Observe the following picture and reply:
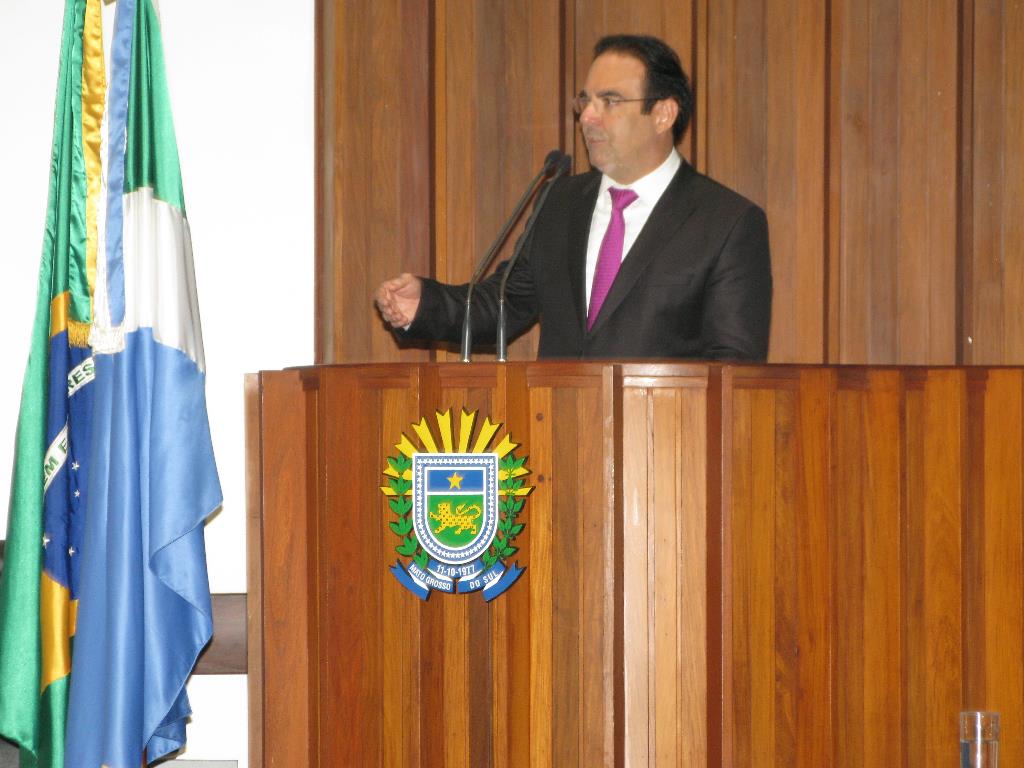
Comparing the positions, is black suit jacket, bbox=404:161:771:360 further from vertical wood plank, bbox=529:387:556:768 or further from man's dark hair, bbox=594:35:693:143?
vertical wood plank, bbox=529:387:556:768

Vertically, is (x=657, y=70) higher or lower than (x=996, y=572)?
higher

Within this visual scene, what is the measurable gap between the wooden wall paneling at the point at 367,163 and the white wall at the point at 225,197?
66mm

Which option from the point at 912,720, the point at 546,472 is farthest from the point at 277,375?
the point at 912,720

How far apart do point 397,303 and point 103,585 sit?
3.04ft

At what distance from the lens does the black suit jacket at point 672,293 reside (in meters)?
2.98

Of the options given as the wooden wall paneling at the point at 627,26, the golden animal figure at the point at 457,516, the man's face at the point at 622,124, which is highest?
the wooden wall paneling at the point at 627,26

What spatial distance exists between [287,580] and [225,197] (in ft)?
4.50

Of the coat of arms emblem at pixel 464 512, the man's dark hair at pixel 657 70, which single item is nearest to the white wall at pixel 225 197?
the man's dark hair at pixel 657 70

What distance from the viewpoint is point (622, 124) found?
3.20 metres

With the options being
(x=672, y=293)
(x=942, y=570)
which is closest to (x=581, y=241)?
(x=672, y=293)

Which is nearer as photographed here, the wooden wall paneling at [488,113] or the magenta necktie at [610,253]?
the magenta necktie at [610,253]

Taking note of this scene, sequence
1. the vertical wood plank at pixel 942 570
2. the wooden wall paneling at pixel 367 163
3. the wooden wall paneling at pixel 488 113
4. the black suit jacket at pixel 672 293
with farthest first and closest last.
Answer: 1. the wooden wall paneling at pixel 488 113
2. the wooden wall paneling at pixel 367 163
3. the black suit jacket at pixel 672 293
4. the vertical wood plank at pixel 942 570

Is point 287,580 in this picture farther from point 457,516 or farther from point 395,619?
point 457,516

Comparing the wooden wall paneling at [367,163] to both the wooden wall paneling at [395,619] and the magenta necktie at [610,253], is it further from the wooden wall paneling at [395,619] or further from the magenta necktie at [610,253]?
the wooden wall paneling at [395,619]
